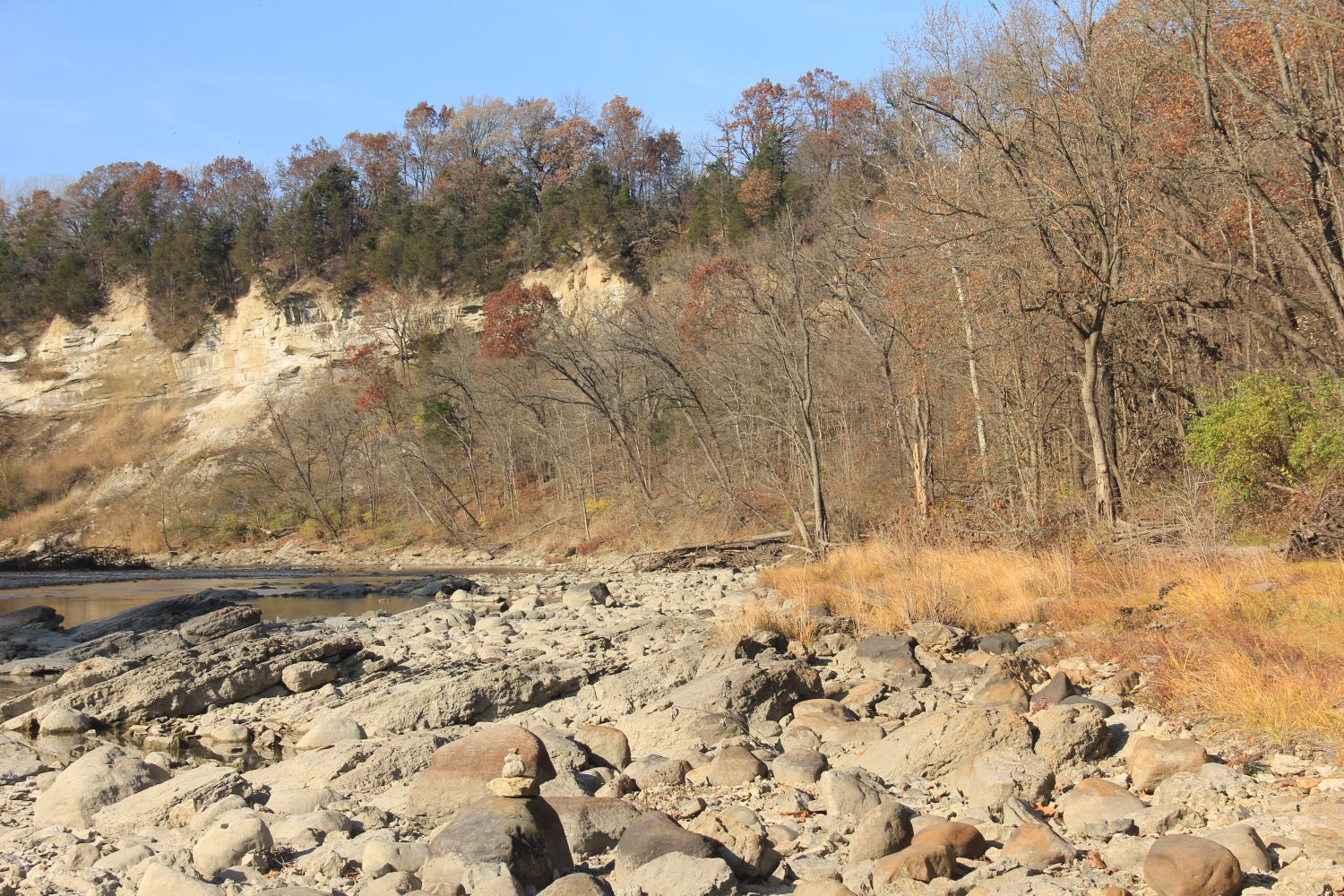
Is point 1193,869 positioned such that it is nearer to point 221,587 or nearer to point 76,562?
point 221,587

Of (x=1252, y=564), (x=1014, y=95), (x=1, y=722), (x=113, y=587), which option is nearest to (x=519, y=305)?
(x=113, y=587)

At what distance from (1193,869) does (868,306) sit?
19.3m

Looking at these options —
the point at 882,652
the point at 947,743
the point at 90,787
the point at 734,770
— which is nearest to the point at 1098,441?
the point at 882,652

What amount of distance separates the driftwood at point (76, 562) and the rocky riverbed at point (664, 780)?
29.3 metres

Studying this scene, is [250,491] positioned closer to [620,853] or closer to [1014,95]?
[1014,95]

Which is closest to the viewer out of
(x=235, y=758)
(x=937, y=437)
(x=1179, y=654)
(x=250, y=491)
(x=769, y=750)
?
(x=769, y=750)

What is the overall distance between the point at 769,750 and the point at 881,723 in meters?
1.08

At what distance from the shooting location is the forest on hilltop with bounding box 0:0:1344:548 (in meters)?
13.3

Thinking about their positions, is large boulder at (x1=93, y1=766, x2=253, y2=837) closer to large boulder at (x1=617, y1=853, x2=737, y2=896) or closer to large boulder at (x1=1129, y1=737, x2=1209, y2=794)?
large boulder at (x1=617, y1=853, x2=737, y2=896)

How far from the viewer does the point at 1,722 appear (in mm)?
11086

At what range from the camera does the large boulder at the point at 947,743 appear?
689cm

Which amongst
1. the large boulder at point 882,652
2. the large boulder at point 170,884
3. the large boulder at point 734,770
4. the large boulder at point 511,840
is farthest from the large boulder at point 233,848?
the large boulder at point 882,652

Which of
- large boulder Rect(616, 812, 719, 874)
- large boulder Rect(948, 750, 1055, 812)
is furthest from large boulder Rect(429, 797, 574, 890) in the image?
large boulder Rect(948, 750, 1055, 812)

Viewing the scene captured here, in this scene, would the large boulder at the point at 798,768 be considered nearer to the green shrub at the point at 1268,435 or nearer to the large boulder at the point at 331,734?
the large boulder at the point at 331,734
